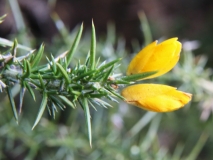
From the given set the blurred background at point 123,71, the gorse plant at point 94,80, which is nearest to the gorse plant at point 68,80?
the gorse plant at point 94,80

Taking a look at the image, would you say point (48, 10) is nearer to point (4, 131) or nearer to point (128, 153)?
point (4, 131)

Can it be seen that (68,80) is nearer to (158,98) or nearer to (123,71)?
(158,98)

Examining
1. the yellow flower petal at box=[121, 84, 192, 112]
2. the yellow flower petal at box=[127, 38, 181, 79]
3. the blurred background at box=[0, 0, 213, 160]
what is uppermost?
the yellow flower petal at box=[127, 38, 181, 79]

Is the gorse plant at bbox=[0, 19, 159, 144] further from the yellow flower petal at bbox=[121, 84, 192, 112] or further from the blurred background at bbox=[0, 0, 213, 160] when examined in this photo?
the blurred background at bbox=[0, 0, 213, 160]

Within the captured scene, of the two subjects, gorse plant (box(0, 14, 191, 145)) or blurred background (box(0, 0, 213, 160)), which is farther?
blurred background (box(0, 0, 213, 160))

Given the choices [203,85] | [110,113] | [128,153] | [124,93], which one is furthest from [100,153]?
Result: [124,93]

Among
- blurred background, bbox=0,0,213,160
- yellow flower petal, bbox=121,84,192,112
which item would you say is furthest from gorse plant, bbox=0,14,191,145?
blurred background, bbox=0,0,213,160

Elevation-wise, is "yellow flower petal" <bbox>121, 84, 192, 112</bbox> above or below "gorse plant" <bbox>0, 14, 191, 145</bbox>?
below
